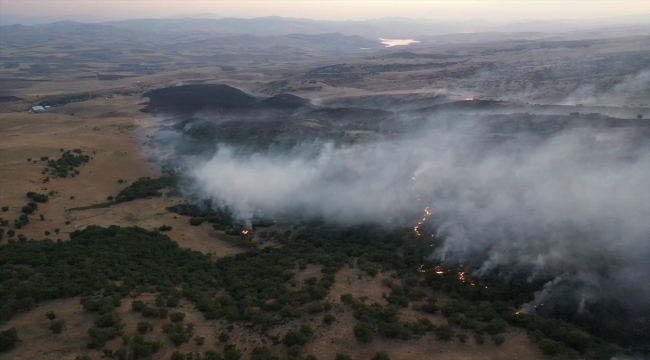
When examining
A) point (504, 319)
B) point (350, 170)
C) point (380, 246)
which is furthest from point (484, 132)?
point (504, 319)

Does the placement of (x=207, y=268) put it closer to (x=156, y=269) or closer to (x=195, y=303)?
(x=156, y=269)

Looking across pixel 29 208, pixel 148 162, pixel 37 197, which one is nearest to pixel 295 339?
pixel 29 208

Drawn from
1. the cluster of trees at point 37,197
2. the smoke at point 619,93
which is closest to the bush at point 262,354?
the cluster of trees at point 37,197

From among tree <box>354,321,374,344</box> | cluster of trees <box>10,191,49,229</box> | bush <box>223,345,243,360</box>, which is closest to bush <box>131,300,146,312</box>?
bush <box>223,345,243,360</box>

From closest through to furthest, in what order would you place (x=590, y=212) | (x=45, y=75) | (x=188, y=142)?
(x=590, y=212) → (x=188, y=142) → (x=45, y=75)

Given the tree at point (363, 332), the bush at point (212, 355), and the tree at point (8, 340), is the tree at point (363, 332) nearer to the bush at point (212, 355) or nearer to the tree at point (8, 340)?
the bush at point (212, 355)
